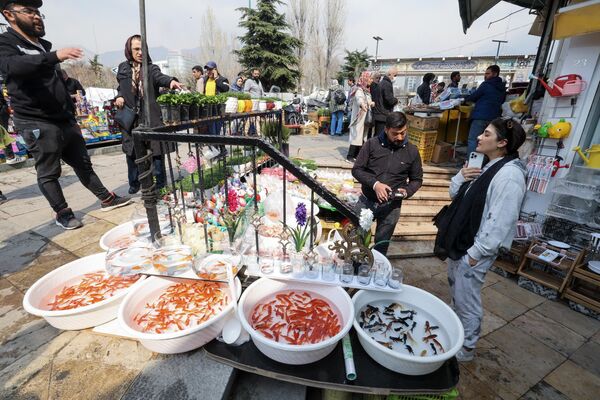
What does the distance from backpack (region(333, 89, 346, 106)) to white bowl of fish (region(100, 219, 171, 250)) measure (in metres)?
10.4

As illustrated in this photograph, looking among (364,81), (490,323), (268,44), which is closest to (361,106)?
(364,81)

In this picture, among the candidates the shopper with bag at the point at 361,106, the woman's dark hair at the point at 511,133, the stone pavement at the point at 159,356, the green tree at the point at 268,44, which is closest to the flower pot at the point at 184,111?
the stone pavement at the point at 159,356

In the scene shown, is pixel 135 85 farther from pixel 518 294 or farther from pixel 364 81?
pixel 518 294

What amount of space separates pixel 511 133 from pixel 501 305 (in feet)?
7.17

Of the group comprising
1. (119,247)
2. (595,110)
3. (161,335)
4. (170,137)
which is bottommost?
(161,335)

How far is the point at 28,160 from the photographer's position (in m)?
6.72

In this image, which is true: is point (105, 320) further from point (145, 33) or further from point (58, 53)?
point (58, 53)

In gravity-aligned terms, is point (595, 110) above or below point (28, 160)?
above

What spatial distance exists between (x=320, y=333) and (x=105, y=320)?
63.6 inches

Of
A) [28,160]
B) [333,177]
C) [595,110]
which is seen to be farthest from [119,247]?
[28,160]

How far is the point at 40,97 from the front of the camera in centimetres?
318

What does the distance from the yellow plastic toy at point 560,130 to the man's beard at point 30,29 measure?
21.2 feet

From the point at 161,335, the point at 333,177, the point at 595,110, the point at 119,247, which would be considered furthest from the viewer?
the point at 333,177

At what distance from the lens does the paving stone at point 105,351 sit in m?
1.83
